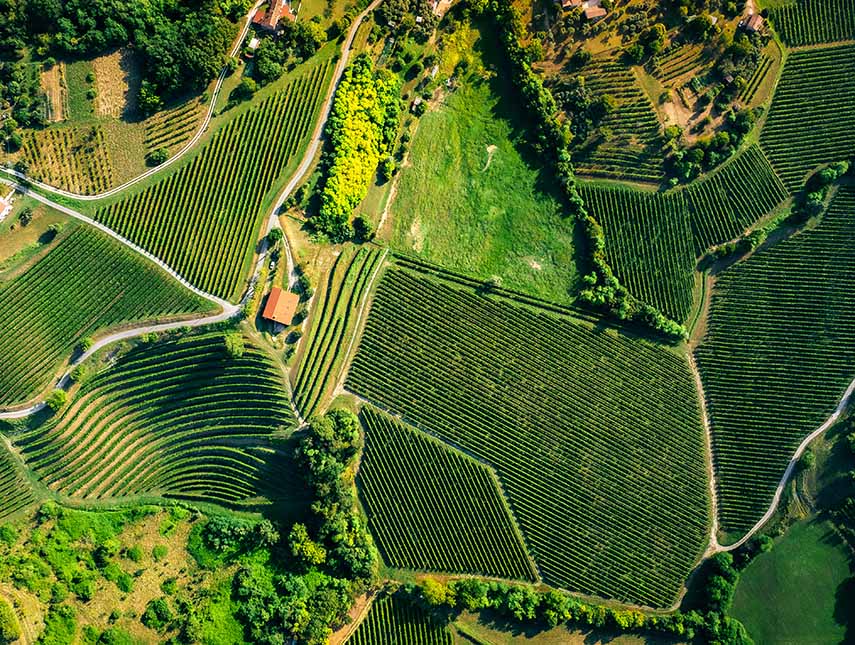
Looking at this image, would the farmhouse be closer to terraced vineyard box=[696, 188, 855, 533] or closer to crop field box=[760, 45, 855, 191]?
terraced vineyard box=[696, 188, 855, 533]

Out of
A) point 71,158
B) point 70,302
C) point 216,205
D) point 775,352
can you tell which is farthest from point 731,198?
point 70,302

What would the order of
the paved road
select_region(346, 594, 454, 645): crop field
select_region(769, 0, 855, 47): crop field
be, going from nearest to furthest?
the paved road, select_region(346, 594, 454, 645): crop field, select_region(769, 0, 855, 47): crop field

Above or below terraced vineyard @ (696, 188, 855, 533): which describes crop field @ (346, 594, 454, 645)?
below

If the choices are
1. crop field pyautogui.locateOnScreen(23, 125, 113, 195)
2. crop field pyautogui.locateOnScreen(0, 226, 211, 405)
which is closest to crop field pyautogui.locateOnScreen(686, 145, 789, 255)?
crop field pyautogui.locateOnScreen(0, 226, 211, 405)

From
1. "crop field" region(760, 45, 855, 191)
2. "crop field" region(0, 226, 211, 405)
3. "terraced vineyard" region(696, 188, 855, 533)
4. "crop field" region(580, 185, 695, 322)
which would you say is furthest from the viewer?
"crop field" region(760, 45, 855, 191)

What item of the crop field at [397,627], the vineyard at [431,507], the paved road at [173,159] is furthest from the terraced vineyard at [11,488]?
the crop field at [397,627]

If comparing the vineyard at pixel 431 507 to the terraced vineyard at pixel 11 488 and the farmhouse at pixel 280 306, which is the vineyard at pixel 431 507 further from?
the terraced vineyard at pixel 11 488
